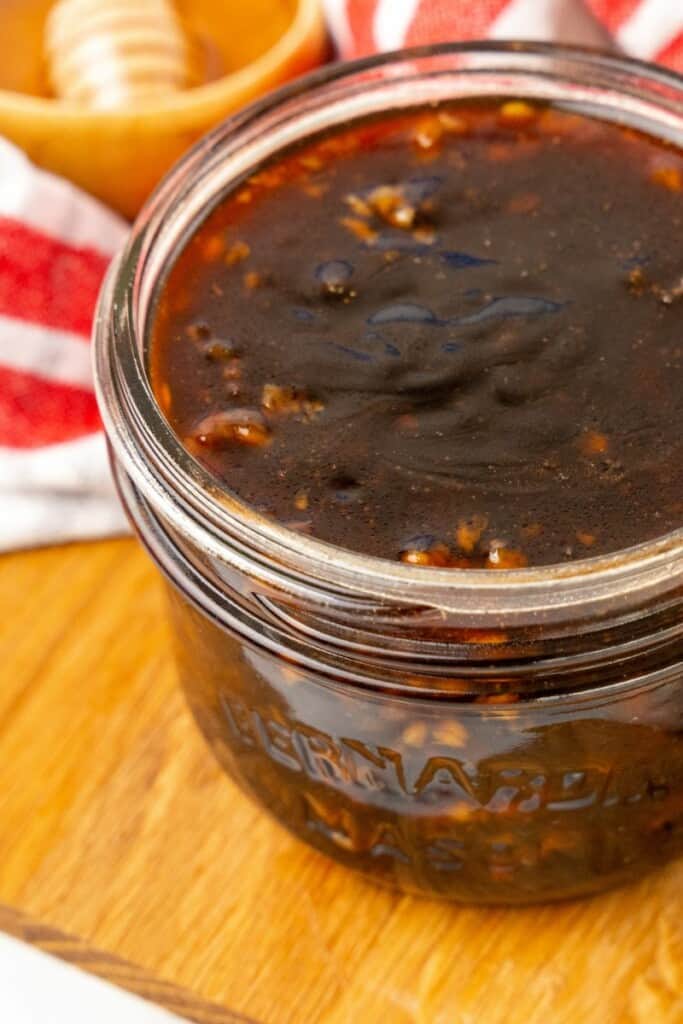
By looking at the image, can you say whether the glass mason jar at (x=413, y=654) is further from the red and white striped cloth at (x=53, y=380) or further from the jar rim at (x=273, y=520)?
the red and white striped cloth at (x=53, y=380)

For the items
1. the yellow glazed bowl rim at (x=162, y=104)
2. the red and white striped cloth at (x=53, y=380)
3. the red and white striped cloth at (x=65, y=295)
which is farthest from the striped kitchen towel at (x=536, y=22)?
the red and white striped cloth at (x=53, y=380)

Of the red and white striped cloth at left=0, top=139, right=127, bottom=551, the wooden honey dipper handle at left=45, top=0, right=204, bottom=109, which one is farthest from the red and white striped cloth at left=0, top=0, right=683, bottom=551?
the wooden honey dipper handle at left=45, top=0, right=204, bottom=109

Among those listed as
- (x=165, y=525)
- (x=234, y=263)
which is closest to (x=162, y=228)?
(x=234, y=263)

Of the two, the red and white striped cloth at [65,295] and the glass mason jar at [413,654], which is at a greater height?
the red and white striped cloth at [65,295]

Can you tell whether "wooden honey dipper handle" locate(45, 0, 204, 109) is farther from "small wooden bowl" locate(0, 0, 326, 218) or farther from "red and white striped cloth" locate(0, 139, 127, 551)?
"red and white striped cloth" locate(0, 139, 127, 551)

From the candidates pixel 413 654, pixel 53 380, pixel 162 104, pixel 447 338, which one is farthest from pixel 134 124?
pixel 413 654

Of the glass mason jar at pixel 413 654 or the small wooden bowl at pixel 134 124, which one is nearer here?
the glass mason jar at pixel 413 654

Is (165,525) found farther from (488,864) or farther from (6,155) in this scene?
(6,155)
